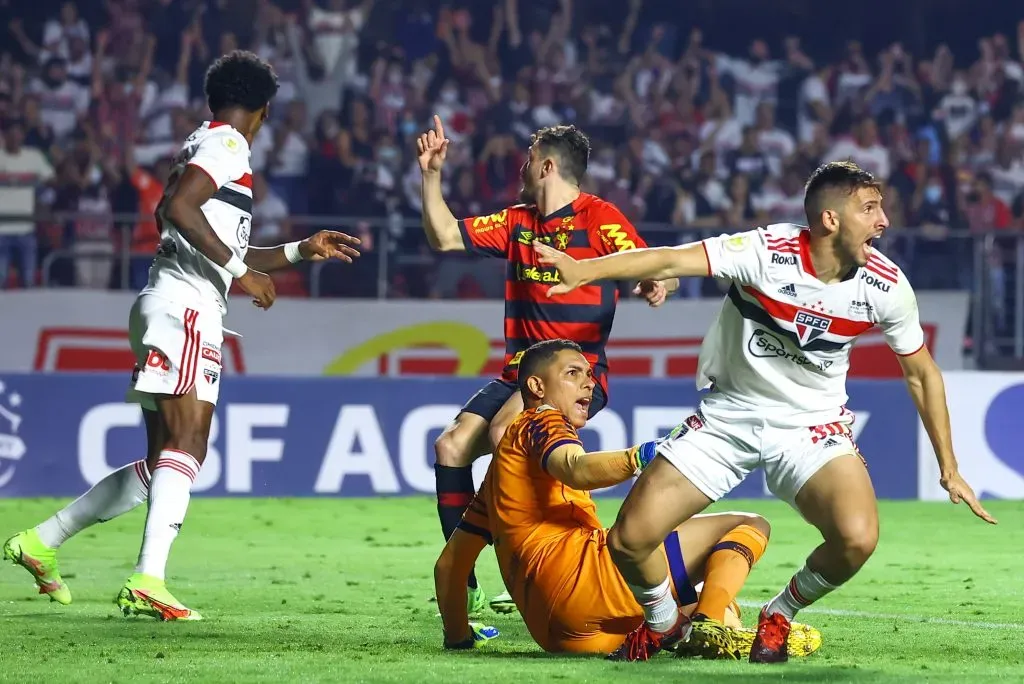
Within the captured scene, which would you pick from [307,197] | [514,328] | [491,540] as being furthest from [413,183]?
[491,540]

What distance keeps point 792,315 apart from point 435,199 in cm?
230

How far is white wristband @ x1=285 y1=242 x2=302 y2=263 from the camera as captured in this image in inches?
288

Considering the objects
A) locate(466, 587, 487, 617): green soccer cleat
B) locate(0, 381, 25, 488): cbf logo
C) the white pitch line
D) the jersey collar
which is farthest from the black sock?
locate(0, 381, 25, 488): cbf logo

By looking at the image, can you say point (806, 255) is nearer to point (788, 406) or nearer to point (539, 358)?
point (788, 406)

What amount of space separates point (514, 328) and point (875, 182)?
6.77 feet

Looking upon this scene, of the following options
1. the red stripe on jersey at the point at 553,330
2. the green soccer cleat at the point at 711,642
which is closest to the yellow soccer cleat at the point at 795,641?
the green soccer cleat at the point at 711,642

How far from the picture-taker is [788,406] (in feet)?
17.9

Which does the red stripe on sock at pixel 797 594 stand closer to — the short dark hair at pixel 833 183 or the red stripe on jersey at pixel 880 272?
the red stripe on jersey at pixel 880 272

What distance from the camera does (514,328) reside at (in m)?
7.03

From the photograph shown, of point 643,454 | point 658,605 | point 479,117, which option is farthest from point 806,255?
point 479,117

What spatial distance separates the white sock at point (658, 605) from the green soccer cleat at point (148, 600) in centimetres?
212

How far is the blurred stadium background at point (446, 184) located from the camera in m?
12.6

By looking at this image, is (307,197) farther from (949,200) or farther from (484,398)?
(484,398)

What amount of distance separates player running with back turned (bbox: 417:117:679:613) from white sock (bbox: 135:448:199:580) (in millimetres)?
1075
